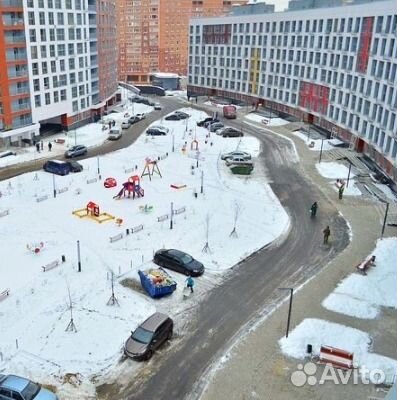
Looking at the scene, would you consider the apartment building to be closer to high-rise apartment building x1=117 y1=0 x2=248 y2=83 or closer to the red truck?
the red truck

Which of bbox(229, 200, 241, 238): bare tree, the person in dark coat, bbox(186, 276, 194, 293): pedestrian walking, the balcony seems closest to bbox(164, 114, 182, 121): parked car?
the balcony

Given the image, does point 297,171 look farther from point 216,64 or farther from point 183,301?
point 216,64

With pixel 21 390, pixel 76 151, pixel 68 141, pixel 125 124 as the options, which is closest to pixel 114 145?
pixel 68 141

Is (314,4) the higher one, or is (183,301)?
(314,4)

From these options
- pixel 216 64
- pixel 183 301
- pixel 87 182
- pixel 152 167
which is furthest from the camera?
pixel 216 64

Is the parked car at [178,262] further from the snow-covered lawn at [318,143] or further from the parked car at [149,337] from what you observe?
the snow-covered lawn at [318,143]

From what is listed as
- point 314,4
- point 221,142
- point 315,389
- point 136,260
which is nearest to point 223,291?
point 136,260
